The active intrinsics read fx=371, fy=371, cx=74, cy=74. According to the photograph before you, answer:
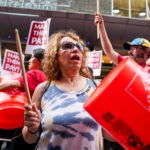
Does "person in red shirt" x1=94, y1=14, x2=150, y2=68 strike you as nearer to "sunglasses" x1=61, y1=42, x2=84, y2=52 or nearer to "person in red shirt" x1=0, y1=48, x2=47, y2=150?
"person in red shirt" x1=0, y1=48, x2=47, y2=150

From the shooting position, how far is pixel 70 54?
7.57ft

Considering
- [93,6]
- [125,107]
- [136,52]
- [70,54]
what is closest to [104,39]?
[136,52]

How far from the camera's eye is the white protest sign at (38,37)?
682 cm

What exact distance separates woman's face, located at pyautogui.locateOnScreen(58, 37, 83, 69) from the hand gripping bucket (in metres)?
0.43

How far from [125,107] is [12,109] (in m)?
2.07

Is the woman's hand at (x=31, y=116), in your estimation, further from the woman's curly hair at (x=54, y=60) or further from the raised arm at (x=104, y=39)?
the raised arm at (x=104, y=39)

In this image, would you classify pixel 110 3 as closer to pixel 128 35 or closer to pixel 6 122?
pixel 128 35

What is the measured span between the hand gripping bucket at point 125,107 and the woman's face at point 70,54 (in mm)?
427

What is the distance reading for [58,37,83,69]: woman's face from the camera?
226cm

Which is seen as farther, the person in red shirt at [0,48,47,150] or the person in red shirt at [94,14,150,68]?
the person in red shirt at [94,14,150,68]

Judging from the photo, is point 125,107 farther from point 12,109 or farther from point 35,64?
point 35,64

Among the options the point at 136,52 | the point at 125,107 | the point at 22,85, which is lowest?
the point at 22,85

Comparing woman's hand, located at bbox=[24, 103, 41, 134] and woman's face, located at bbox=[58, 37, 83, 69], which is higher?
woman's face, located at bbox=[58, 37, 83, 69]

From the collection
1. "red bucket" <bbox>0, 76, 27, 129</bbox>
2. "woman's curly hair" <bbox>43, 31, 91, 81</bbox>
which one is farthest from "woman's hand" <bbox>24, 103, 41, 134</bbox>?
"red bucket" <bbox>0, 76, 27, 129</bbox>
